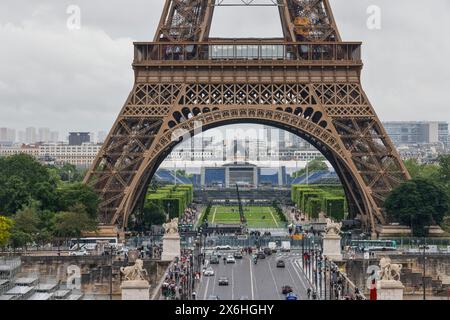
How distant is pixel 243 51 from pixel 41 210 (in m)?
15.9

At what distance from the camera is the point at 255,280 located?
4422cm

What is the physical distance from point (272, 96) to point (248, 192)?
268 feet

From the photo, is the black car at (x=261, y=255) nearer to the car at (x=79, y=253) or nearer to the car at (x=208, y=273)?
the car at (x=208, y=273)

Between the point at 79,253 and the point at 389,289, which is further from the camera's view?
the point at 79,253

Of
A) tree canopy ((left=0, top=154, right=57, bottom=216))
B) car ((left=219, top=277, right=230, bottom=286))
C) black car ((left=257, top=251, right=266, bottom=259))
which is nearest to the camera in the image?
car ((left=219, top=277, right=230, bottom=286))

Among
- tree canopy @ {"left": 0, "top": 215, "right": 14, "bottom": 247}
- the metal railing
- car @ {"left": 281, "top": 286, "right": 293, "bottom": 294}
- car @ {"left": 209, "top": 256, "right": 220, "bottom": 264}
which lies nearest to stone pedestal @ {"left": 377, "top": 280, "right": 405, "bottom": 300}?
car @ {"left": 281, "top": 286, "right": 293, "bottom": 294}

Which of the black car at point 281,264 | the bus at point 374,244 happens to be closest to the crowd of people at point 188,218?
the bus at point 374,244

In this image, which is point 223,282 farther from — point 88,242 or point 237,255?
point 88,242

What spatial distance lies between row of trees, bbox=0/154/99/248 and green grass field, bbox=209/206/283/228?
22490 mm

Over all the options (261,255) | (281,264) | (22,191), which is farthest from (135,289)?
(22,191)

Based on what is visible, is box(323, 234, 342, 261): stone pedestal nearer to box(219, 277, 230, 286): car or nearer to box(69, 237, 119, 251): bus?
box(219, 277, 230, 286): car

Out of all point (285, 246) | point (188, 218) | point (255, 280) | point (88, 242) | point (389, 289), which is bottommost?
point (255, 280)

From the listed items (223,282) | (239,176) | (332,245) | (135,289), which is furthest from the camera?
(239,176)

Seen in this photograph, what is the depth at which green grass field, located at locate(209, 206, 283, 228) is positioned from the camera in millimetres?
82062
